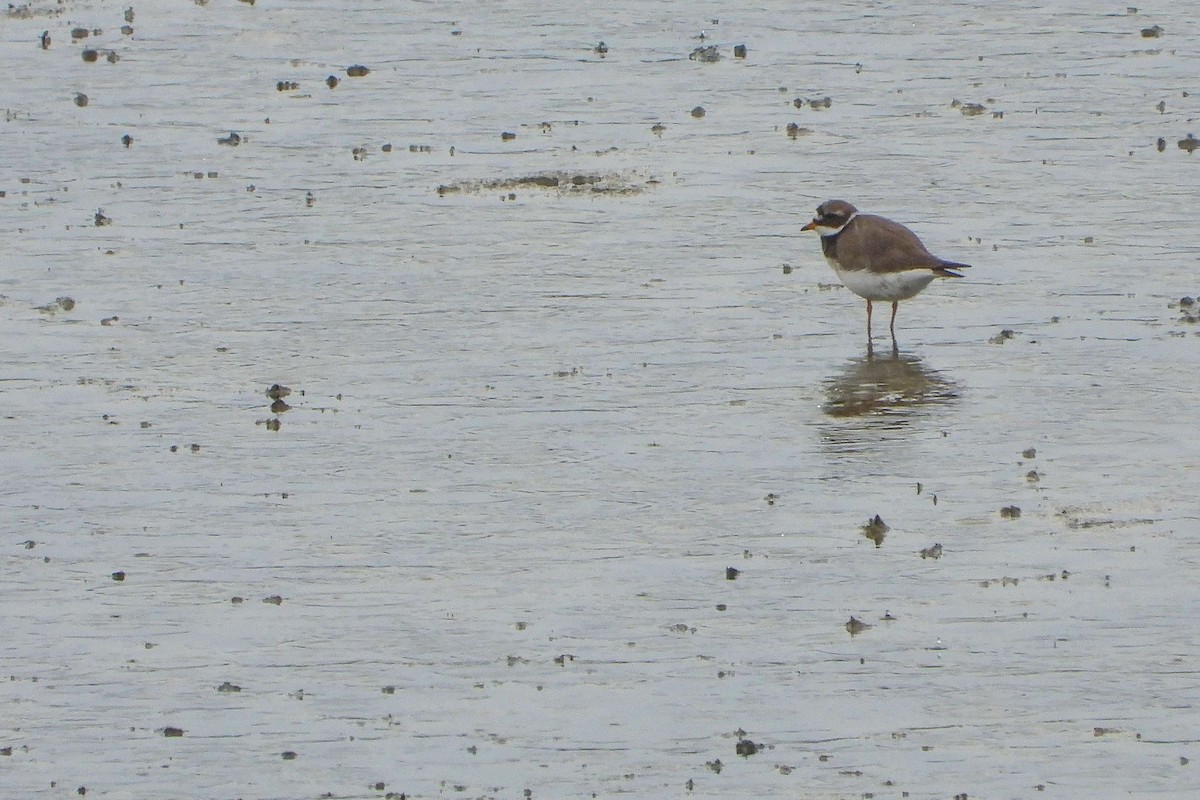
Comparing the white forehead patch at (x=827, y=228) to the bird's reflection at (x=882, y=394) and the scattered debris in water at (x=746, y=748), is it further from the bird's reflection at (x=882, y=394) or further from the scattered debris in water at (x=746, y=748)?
the scattered debris in water at (x=746, y=748)

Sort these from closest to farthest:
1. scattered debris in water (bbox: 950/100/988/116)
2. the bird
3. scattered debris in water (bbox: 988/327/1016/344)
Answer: scattered debris in water (bbox: 988/327/1016/344), the bird, scattered debris in water (bbox: 950/100/988/116)

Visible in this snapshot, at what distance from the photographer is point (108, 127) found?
20344 mm

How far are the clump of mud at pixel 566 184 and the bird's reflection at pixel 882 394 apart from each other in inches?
176

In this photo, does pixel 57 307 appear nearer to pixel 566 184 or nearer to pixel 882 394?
pixel 566 184

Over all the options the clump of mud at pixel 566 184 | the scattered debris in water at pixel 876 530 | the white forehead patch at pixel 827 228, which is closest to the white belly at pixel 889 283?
the white forehead patch at pixel 827 228

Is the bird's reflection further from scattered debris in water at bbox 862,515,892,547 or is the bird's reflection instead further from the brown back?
scattered debris in water at bbox 862,515,892,547

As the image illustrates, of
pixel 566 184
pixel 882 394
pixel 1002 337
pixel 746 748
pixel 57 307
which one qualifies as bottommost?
pixel 746 748

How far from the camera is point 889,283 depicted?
554 inches

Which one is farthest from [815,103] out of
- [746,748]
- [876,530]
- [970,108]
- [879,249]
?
[746,748]

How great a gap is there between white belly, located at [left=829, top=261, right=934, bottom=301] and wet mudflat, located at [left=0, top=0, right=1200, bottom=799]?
1.05 feet

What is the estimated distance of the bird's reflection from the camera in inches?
492

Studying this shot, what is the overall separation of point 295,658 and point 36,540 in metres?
2.13

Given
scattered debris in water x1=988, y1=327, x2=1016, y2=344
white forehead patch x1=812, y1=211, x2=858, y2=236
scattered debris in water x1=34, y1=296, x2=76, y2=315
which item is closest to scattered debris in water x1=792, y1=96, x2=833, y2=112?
white forehead patch x1=812, y1=211, x2=858, y2=236

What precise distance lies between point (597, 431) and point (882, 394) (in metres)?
1.82
